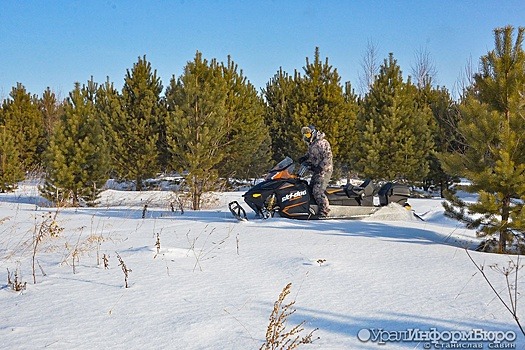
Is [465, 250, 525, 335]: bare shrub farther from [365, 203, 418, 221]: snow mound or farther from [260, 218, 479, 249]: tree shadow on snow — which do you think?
[365, 203, 418, 221]: snow mound

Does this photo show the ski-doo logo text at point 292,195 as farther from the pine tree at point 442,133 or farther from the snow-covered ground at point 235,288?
the pine tree at point 442,133

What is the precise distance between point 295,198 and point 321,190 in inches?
19.7

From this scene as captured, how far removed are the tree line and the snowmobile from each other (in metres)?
1.72

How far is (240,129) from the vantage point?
62.0ft

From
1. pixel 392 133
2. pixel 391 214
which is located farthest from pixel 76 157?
pixel 392 133

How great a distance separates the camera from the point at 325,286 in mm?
3719

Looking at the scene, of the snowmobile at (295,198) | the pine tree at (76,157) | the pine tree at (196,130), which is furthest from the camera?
the pine tree at (76,157)

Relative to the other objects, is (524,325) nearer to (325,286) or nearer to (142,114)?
(325,286)

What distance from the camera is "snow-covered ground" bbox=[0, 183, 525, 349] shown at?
2.83 meters

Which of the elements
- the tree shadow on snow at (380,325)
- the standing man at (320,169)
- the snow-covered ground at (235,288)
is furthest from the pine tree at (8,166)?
the tree shadow on snow at (380,325)

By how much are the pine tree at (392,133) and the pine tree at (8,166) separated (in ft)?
44.1

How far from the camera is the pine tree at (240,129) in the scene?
1869 centimetres

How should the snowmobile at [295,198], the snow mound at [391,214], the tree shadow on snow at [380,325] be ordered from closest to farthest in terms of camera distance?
the tree shadow on snow at [380,325] → the snowmobile at [295,198] → the snow mound at [391,214]

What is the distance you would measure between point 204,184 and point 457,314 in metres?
9.63
